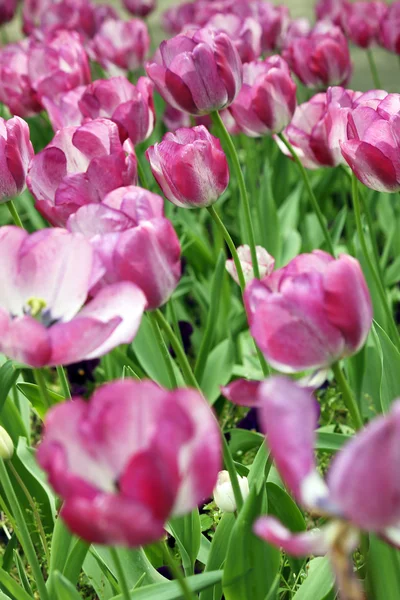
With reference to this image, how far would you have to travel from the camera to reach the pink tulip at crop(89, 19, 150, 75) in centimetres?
263

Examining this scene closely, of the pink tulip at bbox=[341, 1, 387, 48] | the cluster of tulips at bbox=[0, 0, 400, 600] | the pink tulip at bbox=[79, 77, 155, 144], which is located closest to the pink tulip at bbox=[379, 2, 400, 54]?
the pink tulip at bbox=[341, 1, 387, 48]

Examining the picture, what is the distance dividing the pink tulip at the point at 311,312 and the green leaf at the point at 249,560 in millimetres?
243

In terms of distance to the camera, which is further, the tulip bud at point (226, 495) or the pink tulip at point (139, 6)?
the pink tulip at point (139, 6)

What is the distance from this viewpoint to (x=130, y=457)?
1.73 feet

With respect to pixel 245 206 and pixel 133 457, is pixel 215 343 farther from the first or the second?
pixel 133 457

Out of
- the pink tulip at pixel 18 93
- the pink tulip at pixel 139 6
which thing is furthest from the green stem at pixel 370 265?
the pink tulip at pixel 139 6

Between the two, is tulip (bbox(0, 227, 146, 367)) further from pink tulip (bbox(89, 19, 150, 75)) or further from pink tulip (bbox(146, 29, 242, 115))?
pink tulip (bbox(89, 19, 150, 75))

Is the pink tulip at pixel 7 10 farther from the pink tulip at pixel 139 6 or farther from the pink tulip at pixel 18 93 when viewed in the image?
the pink tulip at pixel 18 93

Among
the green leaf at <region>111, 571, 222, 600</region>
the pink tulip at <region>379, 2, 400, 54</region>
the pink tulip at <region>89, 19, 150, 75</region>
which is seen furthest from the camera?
the pink tulip at <region>89, 19, 150, 75</region>

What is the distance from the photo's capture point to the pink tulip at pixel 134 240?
76 centimetres

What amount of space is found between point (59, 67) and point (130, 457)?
1681 mm

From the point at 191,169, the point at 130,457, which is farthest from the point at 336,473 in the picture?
the point at 191,169

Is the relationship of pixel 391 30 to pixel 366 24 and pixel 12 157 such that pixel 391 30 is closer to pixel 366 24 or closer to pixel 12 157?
pixel 366 24

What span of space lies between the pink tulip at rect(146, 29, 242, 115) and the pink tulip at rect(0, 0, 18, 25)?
2674 mm
